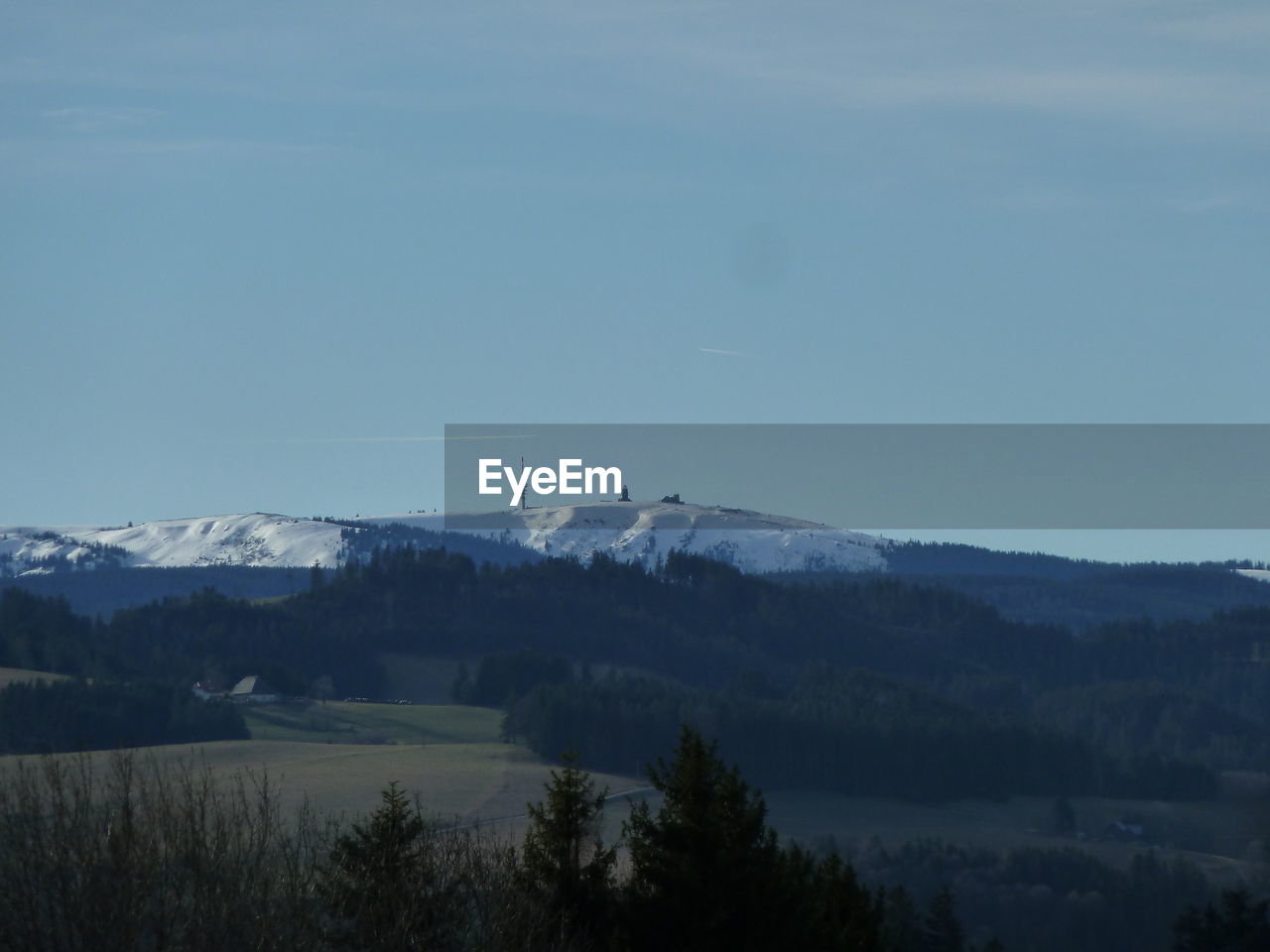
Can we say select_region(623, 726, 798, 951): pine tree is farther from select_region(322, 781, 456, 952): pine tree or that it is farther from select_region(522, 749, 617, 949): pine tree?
select_region(322, 781, 456, 952): pine tree

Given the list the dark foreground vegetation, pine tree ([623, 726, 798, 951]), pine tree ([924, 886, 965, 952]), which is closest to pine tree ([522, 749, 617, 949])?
the dark foreground vegetation

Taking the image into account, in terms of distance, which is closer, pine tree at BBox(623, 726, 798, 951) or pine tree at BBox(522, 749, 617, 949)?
pine tree at BBox(623, 726, 798, 951)

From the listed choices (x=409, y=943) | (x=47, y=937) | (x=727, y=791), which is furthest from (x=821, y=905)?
(x=47, y=937)

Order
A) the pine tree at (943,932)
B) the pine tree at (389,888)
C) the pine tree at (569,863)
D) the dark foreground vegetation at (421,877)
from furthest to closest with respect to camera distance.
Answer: the pine tree at (943,932) < the pine tree at (569,863) < the pine tree at (389,888) < the dark foreground vegetation at (421,877)

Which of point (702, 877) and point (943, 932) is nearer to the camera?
point (702, 877)

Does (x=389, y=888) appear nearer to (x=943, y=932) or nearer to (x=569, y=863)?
(x=569, y=863)

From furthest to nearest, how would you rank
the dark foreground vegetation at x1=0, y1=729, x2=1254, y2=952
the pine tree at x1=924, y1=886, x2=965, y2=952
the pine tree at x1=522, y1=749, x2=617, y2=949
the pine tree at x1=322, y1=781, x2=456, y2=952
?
the pine tree at x1=924, y1=886, x2=965, y2=952
the pine tree at x1=522, y1=749, x2=617, y2=949
the pine tree at x1=322, y1=781, x2=456, y2=952
the dark foreground vegetation at x1=0, y1=729, x2=1254, y2=952

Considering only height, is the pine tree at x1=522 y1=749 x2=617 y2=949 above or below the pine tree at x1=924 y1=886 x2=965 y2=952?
above

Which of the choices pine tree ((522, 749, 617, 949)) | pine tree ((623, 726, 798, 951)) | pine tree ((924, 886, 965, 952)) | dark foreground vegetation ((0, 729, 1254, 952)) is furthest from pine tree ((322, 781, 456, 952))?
pine tree ((924, 886, 965, 952))

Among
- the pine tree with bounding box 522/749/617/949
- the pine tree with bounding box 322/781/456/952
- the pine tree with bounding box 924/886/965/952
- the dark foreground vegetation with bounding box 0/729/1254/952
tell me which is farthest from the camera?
the pine tree with bounding box 924/886/965/952

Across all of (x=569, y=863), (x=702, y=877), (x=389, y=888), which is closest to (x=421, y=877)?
(x=389, y=888)

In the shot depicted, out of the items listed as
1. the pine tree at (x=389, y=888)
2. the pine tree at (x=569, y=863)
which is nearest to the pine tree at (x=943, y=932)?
the pine tree at (x=389, y=888)

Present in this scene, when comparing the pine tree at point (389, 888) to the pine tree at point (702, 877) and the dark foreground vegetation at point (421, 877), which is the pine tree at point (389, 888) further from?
the pine tree at point (702, 877)
